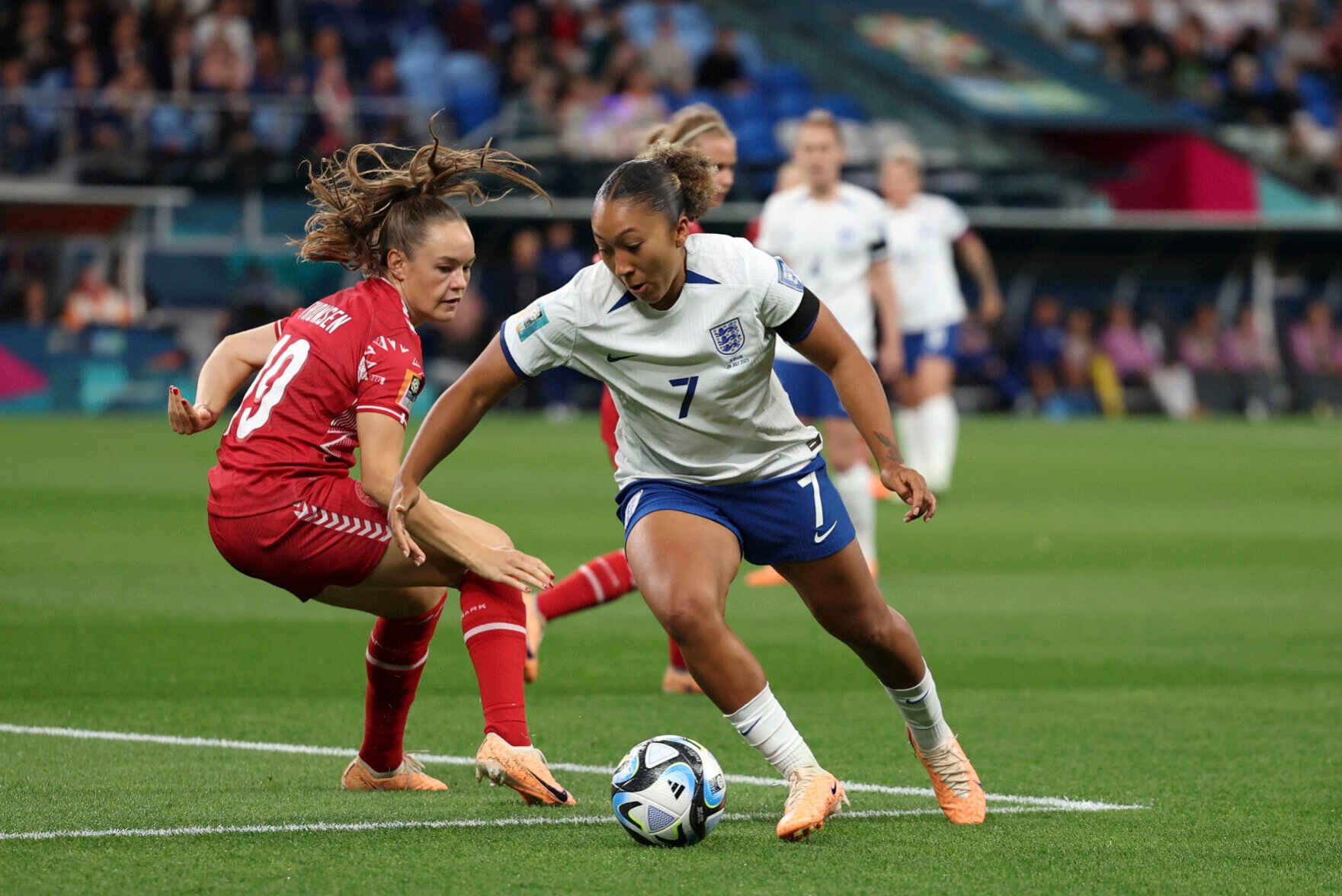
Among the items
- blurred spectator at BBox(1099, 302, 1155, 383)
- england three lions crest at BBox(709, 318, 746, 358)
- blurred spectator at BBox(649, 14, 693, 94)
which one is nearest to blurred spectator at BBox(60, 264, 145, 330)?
blurred spectator at BBox(649, 14, 693, 94)

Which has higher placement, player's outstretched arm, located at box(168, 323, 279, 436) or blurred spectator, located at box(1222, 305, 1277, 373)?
player's outstretched arm, located at box(168, 323, 279, 436)

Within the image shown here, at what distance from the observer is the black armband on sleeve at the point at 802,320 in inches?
195

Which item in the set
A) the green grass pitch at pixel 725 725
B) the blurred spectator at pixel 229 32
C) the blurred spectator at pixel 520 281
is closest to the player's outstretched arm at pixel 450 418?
the green grass pitch at pixel 725 725

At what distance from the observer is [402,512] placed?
4.81m

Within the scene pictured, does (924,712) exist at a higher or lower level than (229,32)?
higher

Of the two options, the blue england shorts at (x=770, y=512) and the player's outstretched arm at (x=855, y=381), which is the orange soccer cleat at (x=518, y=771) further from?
the player's outstretched arm at (x=855, y=381)

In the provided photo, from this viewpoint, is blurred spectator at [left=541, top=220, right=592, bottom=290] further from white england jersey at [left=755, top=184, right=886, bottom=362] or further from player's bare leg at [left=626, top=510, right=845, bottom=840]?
player's bare leg at [left=626, top=510, right=845, bottom=840]

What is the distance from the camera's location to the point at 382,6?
93.5ft

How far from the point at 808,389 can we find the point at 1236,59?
89.5ft

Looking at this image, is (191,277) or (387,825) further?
(191,277)

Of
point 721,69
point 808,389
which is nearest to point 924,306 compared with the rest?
point 808,389

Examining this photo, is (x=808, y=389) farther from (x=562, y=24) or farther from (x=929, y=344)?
(x=562, y=24)

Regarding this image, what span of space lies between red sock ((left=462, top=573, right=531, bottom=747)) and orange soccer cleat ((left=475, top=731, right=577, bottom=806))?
2.0 inches

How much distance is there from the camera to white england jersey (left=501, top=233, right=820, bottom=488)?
4906mm
